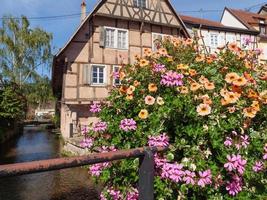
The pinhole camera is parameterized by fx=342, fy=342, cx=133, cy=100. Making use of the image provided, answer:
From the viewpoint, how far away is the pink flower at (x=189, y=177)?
2.30m

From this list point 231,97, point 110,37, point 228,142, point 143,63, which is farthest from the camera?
point 110,37

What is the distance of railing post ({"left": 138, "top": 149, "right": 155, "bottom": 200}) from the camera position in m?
1.96

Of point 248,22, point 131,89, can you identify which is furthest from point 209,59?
point 248,22

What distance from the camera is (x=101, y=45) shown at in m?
19.2

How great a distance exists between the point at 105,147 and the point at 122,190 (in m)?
0.44

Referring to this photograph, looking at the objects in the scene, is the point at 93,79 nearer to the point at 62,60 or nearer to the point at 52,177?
the point at 62,60

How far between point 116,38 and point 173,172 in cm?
1802

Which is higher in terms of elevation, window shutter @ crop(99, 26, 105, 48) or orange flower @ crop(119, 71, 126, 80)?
window shutter @ crop(99, 26, 105, 48)

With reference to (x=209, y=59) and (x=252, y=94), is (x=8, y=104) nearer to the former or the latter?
(x=209, y=59)

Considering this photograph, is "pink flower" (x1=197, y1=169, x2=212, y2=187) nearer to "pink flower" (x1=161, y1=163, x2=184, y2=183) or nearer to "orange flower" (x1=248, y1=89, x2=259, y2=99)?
"pink flower" (x1=161, y1=163, x2=184, y2=183)


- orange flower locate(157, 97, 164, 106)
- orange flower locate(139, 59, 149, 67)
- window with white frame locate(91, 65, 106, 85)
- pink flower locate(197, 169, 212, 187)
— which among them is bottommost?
pink flower locate(197, 169, 212, 187)

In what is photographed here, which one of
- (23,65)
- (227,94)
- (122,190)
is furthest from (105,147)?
(23,65)

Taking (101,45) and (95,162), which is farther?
(101,45)

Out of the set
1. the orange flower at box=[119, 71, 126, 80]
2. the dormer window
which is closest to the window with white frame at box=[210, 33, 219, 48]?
the dormer window
